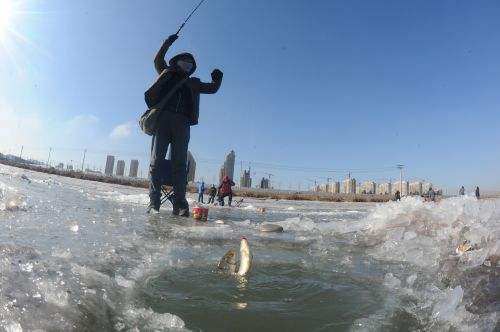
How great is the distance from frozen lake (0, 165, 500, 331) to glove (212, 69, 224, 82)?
387 cm

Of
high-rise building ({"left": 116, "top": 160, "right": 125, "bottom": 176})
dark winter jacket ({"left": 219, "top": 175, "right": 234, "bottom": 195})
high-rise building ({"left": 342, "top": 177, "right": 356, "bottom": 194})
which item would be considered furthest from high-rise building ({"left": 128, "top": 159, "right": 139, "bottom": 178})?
dark winter jacket ({"left": 219, "top": 175, "right": 234, "bottom": 195})

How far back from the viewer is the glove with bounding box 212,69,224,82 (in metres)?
8.08

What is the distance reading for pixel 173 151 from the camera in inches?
310

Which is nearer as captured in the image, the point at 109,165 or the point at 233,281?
the point at 233,281

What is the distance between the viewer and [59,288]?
6.40 feet

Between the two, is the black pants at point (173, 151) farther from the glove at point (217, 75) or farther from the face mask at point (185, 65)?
the glove at point (217, 75)

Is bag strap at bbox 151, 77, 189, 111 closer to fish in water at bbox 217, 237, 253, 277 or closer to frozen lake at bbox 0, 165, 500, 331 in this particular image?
frozen lake at bbox 0, 165, 500, 331

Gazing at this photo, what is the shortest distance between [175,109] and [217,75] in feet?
3.53

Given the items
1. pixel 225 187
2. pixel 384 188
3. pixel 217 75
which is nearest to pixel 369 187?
pixel 384 188

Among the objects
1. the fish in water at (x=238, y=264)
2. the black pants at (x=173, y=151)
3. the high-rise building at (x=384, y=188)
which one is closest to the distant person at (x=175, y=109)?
the black pants at (x=173, y=151)

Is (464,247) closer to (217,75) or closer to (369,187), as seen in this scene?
(217,75)

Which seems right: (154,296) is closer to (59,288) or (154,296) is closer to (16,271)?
(59,288)

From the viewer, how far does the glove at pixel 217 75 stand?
8078 millimetres

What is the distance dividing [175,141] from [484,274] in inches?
224
